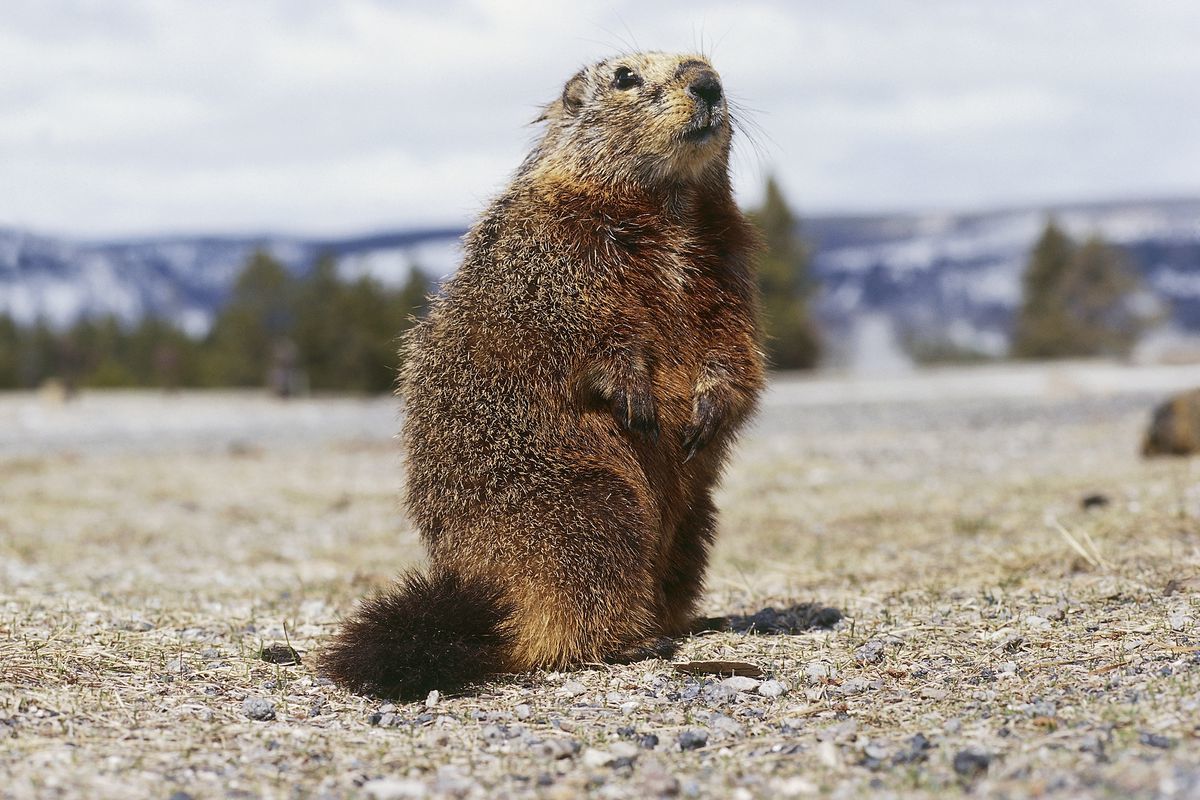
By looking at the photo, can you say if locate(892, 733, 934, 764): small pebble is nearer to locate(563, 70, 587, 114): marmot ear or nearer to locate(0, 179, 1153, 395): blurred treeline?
locate(563, 70, 587, 114): marmot ear

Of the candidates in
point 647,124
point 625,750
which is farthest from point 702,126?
point 625,750

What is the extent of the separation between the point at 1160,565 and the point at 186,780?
5.85 meters

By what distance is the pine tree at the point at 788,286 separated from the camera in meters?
60.4

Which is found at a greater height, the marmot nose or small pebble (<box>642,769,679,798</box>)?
the marmot nose

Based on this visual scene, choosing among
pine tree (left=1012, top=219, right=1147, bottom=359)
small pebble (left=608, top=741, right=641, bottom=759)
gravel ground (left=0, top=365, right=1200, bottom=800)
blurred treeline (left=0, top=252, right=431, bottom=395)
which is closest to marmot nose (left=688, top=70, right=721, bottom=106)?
gravel ground (left=0, top=365, right=1200, bottom=800)

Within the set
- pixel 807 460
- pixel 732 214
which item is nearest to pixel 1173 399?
pixel 807 460

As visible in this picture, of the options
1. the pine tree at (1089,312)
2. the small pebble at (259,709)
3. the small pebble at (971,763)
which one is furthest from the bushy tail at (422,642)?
the pine tree at (1089,312)

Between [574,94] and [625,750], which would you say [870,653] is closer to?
[625,750]

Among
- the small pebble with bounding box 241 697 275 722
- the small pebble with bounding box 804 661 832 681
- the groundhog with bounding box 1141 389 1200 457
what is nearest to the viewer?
the small pebble with bounding box 241 697 275 722

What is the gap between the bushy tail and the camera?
16.4 ft

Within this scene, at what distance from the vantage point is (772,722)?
4.62 m

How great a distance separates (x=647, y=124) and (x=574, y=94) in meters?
0.73

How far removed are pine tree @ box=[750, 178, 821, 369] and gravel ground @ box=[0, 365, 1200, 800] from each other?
47275 millimetres

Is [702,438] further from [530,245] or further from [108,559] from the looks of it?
[108,559]
